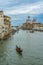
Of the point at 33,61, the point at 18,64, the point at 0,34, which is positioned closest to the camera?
the point at 18,64

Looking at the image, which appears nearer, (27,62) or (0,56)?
(27,62)

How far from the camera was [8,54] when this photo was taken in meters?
37.5

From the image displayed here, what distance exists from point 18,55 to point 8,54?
1.85 metres

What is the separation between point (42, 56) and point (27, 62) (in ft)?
16.8

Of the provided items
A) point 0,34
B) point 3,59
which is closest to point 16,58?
point 3,59

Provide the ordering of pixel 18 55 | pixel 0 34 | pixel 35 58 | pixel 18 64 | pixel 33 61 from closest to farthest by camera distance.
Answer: pixel 18 64 → pixel 33 61 → pixel 35 58 → pixel 18 55 → pixel 0 34

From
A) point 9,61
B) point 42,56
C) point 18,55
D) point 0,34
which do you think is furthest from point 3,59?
point 0,34

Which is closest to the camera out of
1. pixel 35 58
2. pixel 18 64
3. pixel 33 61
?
pixel 18 64

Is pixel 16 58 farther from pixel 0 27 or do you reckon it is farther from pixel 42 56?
pixel 0 27

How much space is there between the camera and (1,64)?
30.1 m

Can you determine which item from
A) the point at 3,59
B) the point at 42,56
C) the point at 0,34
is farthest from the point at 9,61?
the point at 0,34

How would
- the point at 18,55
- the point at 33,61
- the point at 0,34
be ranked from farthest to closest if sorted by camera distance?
1. the point at 0,34
2. the point at 18,55
3. the point at 33,61

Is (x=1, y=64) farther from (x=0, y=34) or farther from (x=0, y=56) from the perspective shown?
(x=0, y=34)

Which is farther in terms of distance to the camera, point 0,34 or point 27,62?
point 0,34
